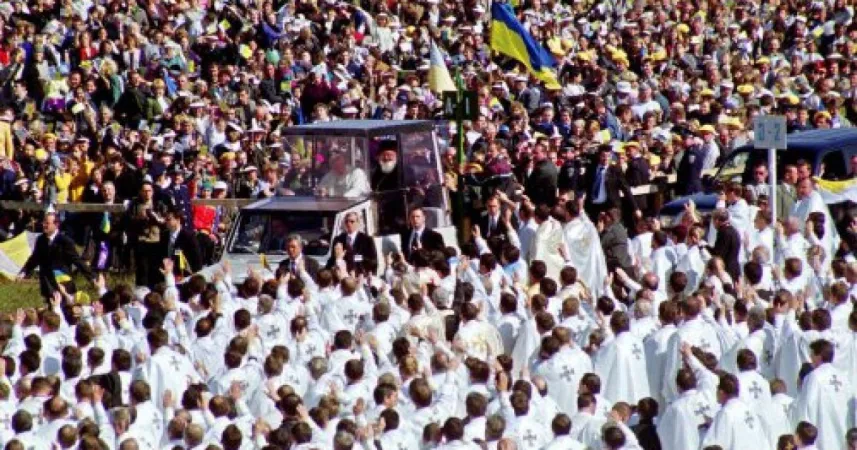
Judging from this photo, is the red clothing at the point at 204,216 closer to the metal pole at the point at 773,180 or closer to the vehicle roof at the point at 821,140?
the vehicle roof at the point at 821,140

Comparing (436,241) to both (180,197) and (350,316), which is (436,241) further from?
(180,197)

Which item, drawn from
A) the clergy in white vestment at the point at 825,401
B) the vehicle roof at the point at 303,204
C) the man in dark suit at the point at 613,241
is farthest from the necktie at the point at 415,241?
the clergy in white vestment at the point at 825,401

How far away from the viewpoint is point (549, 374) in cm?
2469

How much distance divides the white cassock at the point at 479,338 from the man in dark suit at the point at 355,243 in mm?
3717

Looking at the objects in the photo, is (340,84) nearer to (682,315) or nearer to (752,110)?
(752,110)

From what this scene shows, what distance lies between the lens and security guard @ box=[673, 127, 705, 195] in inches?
1346

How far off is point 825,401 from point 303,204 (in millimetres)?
8477

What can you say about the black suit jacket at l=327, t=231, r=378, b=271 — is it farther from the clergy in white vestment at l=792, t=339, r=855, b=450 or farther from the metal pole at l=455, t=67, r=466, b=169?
the clergy in white vestment at l=792, t=339, r=855, b=450

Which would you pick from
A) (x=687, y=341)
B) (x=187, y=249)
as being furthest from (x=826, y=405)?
(x=187, y=249)

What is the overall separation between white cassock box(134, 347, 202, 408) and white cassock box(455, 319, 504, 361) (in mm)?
2427

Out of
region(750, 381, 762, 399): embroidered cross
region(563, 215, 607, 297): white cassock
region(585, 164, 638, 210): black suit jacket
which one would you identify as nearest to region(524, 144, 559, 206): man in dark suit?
region(585, 164, 638, 210): black suit jacket

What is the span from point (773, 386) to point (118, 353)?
5.86m

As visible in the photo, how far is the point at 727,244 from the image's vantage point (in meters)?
29.6

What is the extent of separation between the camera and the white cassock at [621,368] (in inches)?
984
